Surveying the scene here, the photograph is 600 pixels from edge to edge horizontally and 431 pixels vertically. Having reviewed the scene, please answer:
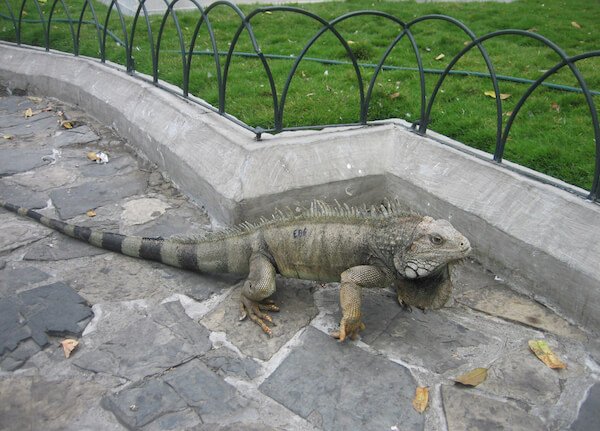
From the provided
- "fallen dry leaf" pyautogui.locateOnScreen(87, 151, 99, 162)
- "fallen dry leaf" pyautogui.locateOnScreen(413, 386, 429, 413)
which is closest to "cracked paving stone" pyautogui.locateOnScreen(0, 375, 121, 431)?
"fallen dry leaf" pyautogui.locateOnScreen(413, 386, 429, 413)

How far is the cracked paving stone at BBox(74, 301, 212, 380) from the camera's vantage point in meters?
2.67

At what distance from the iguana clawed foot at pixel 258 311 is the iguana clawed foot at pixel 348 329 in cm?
36

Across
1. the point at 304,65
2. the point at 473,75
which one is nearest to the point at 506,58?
the point at 473,75

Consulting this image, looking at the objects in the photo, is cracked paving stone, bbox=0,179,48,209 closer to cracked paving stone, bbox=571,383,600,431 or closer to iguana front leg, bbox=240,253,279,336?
iguana front leg, bbox=240,253,279,336

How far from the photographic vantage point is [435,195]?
12.3 feet

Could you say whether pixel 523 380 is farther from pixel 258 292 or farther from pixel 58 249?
pixel 58 249

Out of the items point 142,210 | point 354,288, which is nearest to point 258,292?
point 354,288

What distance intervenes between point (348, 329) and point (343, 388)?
13.3 inches

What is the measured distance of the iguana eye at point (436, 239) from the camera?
2711mm

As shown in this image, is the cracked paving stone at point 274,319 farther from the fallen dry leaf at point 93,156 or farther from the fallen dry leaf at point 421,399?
the fallen dry leaf at point 93,156

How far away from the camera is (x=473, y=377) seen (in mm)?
2648

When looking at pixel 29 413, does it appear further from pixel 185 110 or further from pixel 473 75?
pixel 473 75

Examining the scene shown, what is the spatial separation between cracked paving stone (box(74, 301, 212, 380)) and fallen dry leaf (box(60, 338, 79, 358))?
43mm

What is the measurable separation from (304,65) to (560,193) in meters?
3.97
